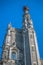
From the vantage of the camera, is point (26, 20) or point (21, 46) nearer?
point (21, 46)

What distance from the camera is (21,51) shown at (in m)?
37.2

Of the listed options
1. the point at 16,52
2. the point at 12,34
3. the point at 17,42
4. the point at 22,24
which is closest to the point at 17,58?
the point at 16,52

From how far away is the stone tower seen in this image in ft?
112

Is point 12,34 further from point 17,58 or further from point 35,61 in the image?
point 35,61

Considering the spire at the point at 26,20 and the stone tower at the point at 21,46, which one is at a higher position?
the spire at the point at 26,20

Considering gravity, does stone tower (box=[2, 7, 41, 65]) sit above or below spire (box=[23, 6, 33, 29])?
below

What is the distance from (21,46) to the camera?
3831 cm

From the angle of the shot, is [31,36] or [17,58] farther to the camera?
[31,36]

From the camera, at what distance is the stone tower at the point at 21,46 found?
3428 centimetres

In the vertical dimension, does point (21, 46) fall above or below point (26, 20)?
below

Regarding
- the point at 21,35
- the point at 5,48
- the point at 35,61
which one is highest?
the point at 21,35

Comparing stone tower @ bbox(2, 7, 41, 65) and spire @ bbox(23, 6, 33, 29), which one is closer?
stone tower @ bbox(2, 7, 41, 65)

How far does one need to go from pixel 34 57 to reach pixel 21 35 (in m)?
8.33

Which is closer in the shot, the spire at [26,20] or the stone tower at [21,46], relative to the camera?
the stone tower at [21,46]
